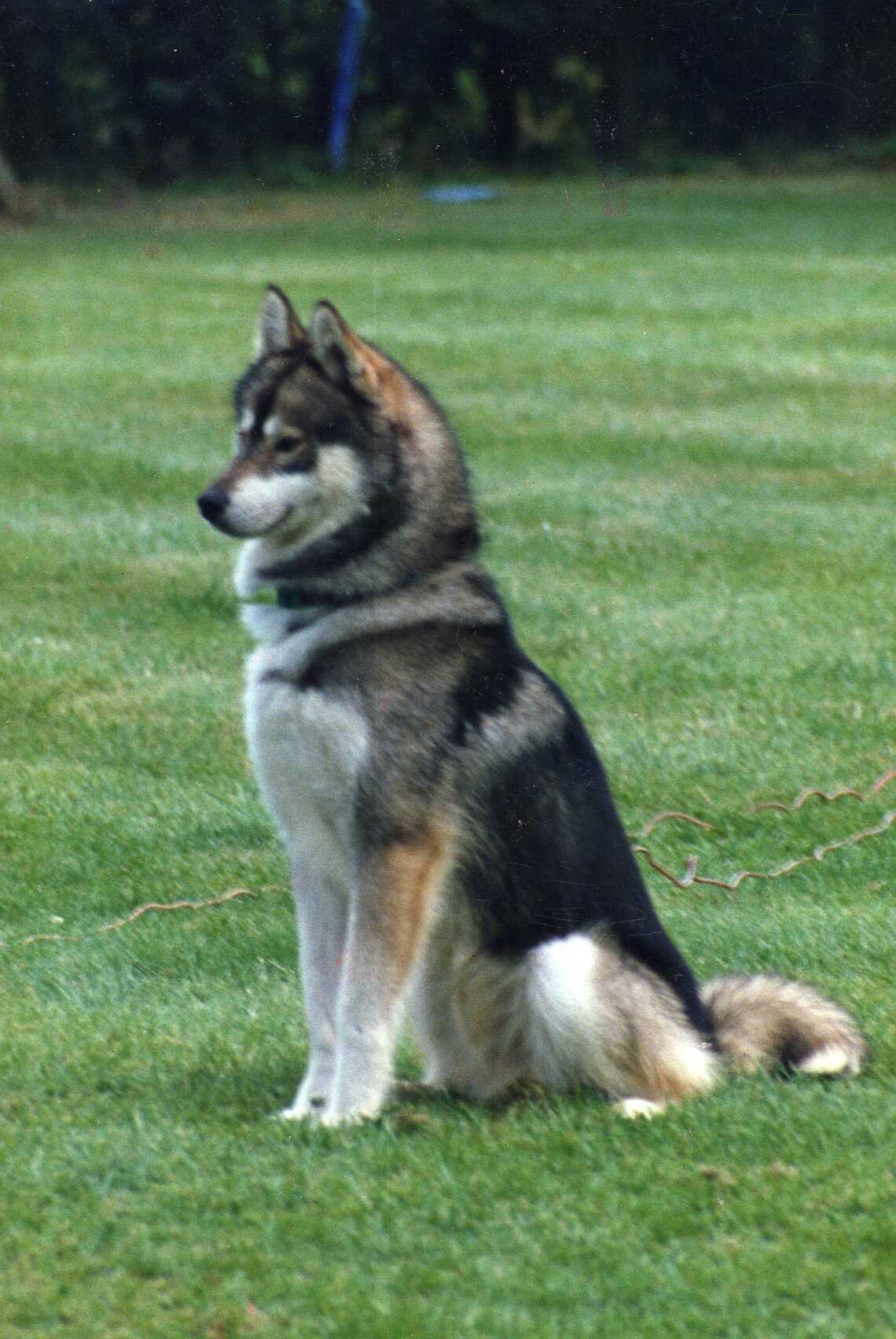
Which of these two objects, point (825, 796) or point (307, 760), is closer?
point (307, 760)

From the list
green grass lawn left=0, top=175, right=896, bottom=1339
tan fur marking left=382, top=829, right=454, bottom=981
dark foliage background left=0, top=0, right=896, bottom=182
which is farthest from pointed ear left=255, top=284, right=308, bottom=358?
dark foliage background left=0, top=0, right=896, bottom=182

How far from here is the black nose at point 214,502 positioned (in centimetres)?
396

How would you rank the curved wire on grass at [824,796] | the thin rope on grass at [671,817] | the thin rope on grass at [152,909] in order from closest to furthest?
the thin rope on grass at [152,909], the thin rope on grass at [671,817], the curved wire on grass at [824,796]

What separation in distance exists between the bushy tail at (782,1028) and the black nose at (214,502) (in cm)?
149

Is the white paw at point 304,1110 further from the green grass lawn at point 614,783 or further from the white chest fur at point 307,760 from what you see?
the white chest fur at point 307,760

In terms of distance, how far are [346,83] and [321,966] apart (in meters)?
27.3

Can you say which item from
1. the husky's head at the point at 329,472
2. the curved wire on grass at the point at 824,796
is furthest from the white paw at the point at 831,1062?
the curved wire on grass at the point at 824,796

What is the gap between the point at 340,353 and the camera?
4.05 metres

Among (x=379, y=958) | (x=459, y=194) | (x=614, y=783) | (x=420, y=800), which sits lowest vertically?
(x=459, y=194)

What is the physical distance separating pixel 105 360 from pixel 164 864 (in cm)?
968

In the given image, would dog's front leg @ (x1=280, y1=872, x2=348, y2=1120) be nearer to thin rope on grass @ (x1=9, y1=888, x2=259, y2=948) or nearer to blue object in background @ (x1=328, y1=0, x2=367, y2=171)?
thin rope on grass @ (x1=9, y1=888, x2=259, y2=948)

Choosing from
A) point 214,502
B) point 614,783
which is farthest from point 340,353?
point 614,783

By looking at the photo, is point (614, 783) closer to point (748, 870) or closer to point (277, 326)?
point (748, 870)

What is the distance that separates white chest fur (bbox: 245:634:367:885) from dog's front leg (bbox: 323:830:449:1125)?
0.39 feet
